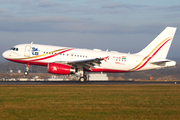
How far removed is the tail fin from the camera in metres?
39.7

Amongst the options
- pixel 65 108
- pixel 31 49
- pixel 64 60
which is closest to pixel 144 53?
pixel 64 60

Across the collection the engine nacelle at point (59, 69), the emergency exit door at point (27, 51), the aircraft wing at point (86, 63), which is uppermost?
the emergency exit door at point (27, 51)

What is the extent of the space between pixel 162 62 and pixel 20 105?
26.8 metres

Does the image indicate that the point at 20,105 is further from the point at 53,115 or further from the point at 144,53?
the point at 144,53

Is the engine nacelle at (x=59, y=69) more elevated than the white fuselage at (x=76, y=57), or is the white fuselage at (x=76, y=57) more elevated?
the white fuselage at (x=76, y=57)

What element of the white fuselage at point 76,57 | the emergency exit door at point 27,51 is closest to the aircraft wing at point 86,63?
the white fuselage at point 76,57

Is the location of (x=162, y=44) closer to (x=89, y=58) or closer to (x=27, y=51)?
(x=89, y=58)

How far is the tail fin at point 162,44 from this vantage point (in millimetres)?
39688

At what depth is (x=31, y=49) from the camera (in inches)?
1453

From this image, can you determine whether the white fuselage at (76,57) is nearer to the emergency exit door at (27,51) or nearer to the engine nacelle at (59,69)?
the emergency exit door at (27,51)

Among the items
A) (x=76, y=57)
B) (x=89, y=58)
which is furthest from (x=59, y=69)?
(x=89, y=58)

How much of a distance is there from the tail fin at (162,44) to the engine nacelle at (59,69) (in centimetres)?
1249

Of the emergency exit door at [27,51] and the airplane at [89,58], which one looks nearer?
the airplane at [89,58]

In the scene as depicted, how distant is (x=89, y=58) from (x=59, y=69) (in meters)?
5.15
